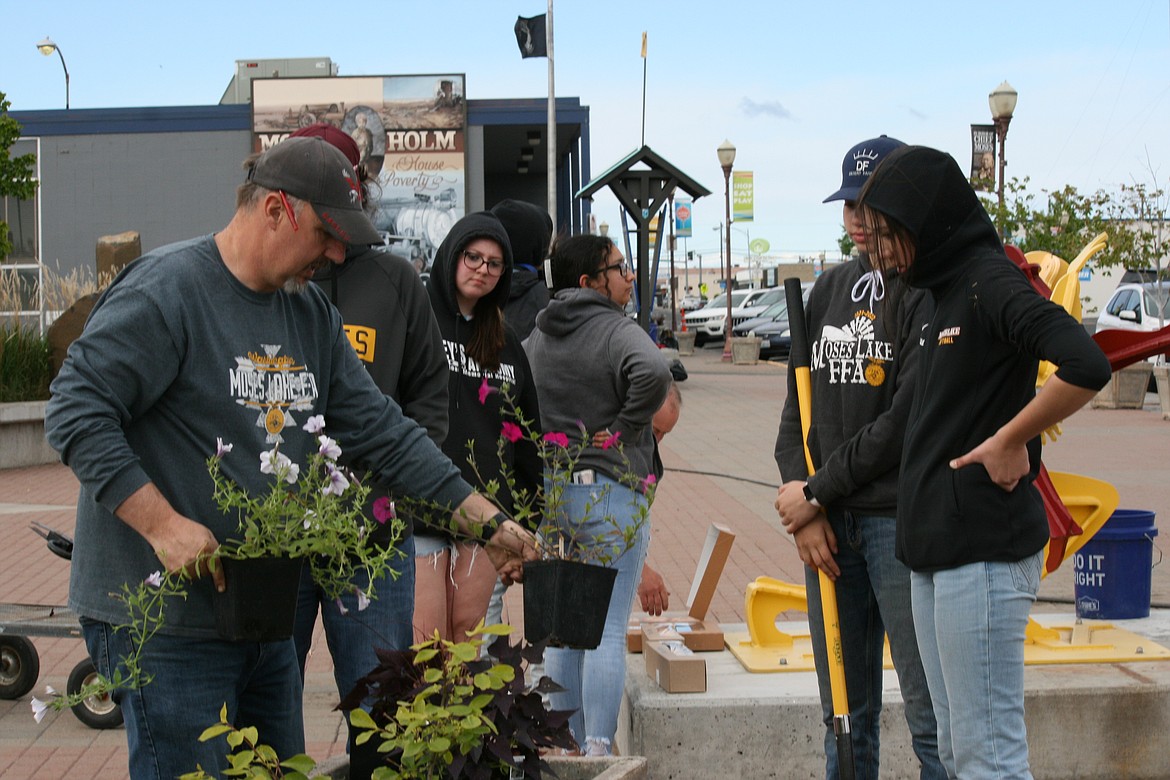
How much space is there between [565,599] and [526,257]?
291cm

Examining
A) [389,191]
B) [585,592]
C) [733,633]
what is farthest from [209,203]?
[585,592]

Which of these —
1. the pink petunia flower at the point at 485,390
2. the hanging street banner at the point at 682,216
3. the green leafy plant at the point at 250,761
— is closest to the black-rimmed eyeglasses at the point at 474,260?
the pink petunia flower at the point at 485,390

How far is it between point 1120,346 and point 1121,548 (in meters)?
2.02

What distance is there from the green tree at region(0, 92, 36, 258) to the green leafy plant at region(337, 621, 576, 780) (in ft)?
51.2

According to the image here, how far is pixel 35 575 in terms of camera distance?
7.96 meters

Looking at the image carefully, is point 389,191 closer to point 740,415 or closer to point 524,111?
point 524,111

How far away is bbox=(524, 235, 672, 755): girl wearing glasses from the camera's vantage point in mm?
4262

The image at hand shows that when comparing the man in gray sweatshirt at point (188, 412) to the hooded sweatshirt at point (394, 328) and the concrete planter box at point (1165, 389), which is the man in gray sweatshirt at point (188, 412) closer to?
the hooded sweatshirt at point (394, 328)

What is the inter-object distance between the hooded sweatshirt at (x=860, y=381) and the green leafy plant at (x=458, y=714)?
1221 mm

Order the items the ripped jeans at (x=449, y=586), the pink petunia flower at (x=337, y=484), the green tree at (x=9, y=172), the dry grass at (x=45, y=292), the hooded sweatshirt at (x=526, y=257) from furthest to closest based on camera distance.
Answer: the green tree at (x=9, y=172) < the dry grass at (x=45, y=292) < the hooded sweatshirt at (x=526, y=257) < the ripped jeans at (x=449, y=586) < the pink petunia flower at (x=337, y=484)

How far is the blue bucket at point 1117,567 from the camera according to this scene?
5207mm

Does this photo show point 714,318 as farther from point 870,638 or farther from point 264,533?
point 264,533

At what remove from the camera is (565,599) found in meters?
2.76

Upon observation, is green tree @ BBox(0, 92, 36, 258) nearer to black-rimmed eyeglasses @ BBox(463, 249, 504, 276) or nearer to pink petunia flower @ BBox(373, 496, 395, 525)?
black-rimmed eyeglasses @ BBox(463, 249, 504, 276)
